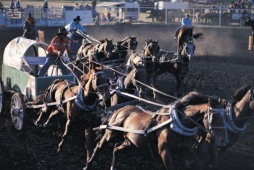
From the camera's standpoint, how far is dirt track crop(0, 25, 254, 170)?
843cm

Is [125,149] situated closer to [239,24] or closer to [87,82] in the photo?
[87,82]

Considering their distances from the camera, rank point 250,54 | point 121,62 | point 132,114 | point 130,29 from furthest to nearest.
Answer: point 130,29
point 250,54
point 121,62
point 132,114

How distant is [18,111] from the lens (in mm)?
10000

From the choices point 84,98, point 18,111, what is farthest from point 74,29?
point 84,98

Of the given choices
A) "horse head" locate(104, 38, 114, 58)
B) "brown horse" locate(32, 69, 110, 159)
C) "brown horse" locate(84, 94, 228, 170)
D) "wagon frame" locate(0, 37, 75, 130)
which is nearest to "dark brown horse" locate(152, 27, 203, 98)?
"horse head" locate(104, 38, 114, 58)

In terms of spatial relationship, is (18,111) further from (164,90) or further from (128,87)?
(164,90)

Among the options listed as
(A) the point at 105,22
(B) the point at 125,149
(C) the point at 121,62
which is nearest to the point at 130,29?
(A) the point at 105,22

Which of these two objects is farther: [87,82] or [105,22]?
[105,22]

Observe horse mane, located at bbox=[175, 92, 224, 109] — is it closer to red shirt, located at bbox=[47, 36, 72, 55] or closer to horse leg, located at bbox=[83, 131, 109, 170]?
Answer: horse leg, located at bbox=[83, 131, 109, 170]

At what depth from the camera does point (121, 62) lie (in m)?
14.3

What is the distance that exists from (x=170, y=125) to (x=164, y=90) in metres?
8.36

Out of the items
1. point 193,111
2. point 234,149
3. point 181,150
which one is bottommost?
point 234,149

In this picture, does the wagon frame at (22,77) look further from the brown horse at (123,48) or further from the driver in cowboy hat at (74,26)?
the driver in cowboy hat at (74,26)

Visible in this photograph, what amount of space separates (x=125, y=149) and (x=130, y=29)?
23.8 metres
